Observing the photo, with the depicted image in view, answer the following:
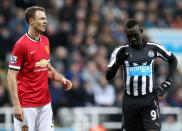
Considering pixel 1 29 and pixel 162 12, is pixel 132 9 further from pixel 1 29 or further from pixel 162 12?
pixel 1 29

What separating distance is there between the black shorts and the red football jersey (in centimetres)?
118

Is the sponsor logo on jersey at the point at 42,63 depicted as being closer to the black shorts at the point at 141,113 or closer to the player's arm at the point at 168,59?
the black shorts at the point at 141,113

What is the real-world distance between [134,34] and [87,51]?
7.41m

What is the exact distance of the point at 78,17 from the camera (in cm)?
1828

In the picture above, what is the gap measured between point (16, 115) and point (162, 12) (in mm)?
11989

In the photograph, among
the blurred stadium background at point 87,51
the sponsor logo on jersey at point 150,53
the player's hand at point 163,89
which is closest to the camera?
the player's hand at point 163,89

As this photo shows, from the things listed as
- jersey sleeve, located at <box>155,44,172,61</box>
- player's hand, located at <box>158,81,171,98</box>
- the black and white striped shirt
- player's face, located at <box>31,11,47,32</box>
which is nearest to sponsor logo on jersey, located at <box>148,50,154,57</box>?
the black and white striped shirt

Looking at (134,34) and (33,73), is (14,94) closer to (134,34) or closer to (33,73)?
(33,73)

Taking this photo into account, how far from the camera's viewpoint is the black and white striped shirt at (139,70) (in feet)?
34.2

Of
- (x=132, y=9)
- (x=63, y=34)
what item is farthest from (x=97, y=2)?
(x=63, y=34)

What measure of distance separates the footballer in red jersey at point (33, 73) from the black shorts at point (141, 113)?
112 centimetres

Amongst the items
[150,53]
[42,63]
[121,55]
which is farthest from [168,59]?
[42,63]

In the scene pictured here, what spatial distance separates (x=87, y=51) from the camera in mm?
17625

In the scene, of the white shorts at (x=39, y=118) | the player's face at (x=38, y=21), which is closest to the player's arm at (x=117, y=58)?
the white shorts at (x=39, y=118)
